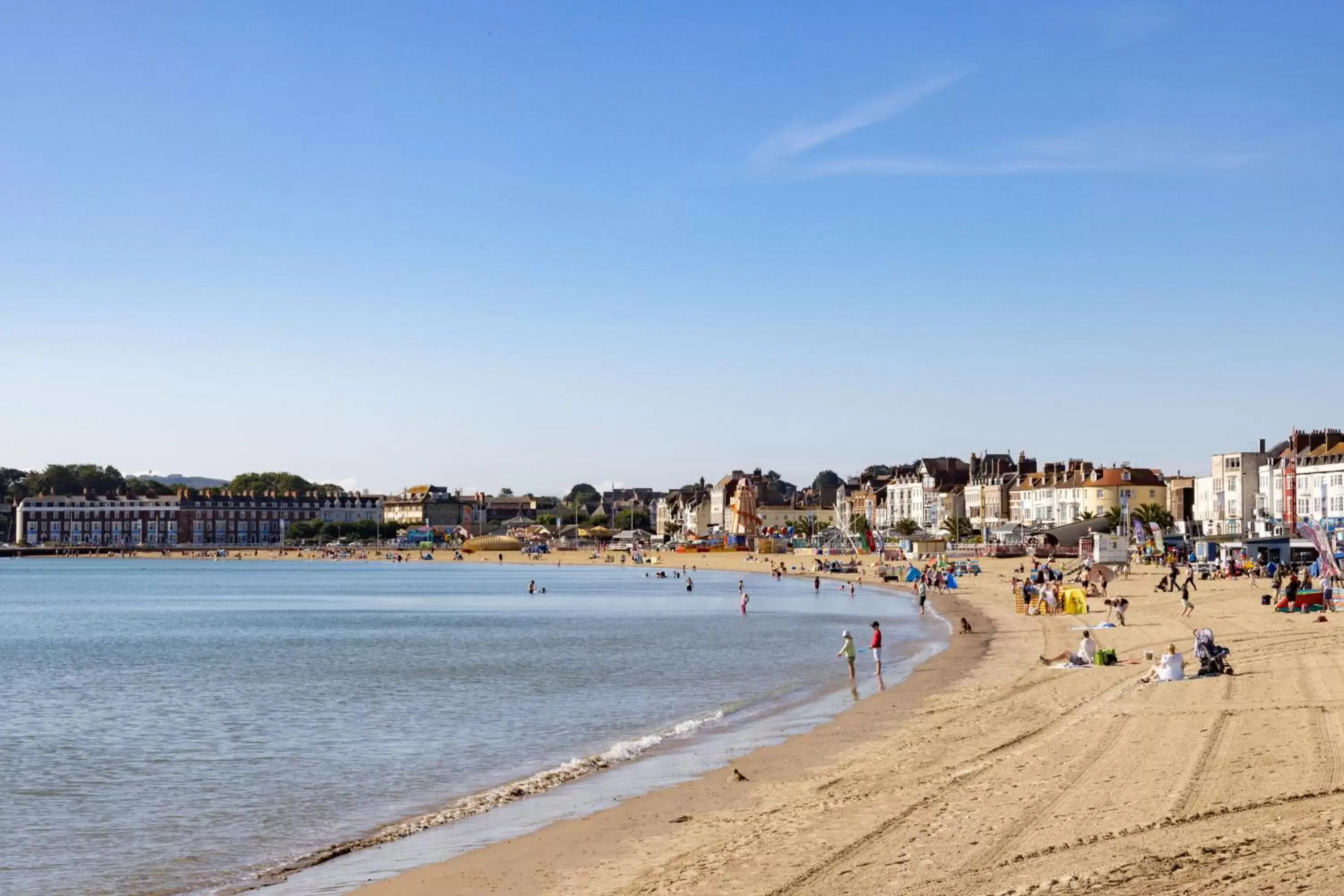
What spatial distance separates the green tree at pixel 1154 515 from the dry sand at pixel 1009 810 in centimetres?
10257

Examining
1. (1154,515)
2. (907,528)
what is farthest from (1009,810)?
(907,528)

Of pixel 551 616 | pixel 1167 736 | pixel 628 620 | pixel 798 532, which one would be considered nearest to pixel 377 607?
pixel 551 616

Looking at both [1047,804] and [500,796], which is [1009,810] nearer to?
[1047,804]

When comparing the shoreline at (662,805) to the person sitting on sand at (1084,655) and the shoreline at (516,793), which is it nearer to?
the shoreline at (516,793)

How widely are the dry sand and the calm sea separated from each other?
1.61 meters

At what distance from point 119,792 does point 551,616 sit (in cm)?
4381

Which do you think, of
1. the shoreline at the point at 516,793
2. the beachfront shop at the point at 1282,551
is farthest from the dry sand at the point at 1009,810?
the beachfront shop at the point at 1282,551

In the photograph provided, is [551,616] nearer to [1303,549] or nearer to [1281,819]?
[1303,549]

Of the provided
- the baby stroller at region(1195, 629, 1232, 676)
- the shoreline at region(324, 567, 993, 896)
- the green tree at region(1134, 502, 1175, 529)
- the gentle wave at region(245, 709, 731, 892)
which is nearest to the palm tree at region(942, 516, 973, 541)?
the green tree at region(1134, 502, 1175, 529)

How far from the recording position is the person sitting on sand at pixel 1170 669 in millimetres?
21812

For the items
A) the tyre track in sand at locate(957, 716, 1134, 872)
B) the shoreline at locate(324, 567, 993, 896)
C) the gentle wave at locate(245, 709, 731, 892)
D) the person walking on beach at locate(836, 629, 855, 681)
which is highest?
the tyre track in sand at locate(957, 716, 1134, 872)

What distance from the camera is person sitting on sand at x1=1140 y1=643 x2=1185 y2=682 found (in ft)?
71.6

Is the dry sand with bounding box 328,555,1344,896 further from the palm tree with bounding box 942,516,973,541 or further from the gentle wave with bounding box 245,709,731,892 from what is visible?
the palm tree with bounding box 942,516,973,541

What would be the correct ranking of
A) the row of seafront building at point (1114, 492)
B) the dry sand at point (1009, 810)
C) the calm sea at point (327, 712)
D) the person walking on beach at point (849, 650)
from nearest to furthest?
1. the dry sand at point (1009, 810)
2. the calm sea at point (327, 712)
3. the person walking on beach at point (849, 650)
4. the row of seafront building at point (1114, 492)
